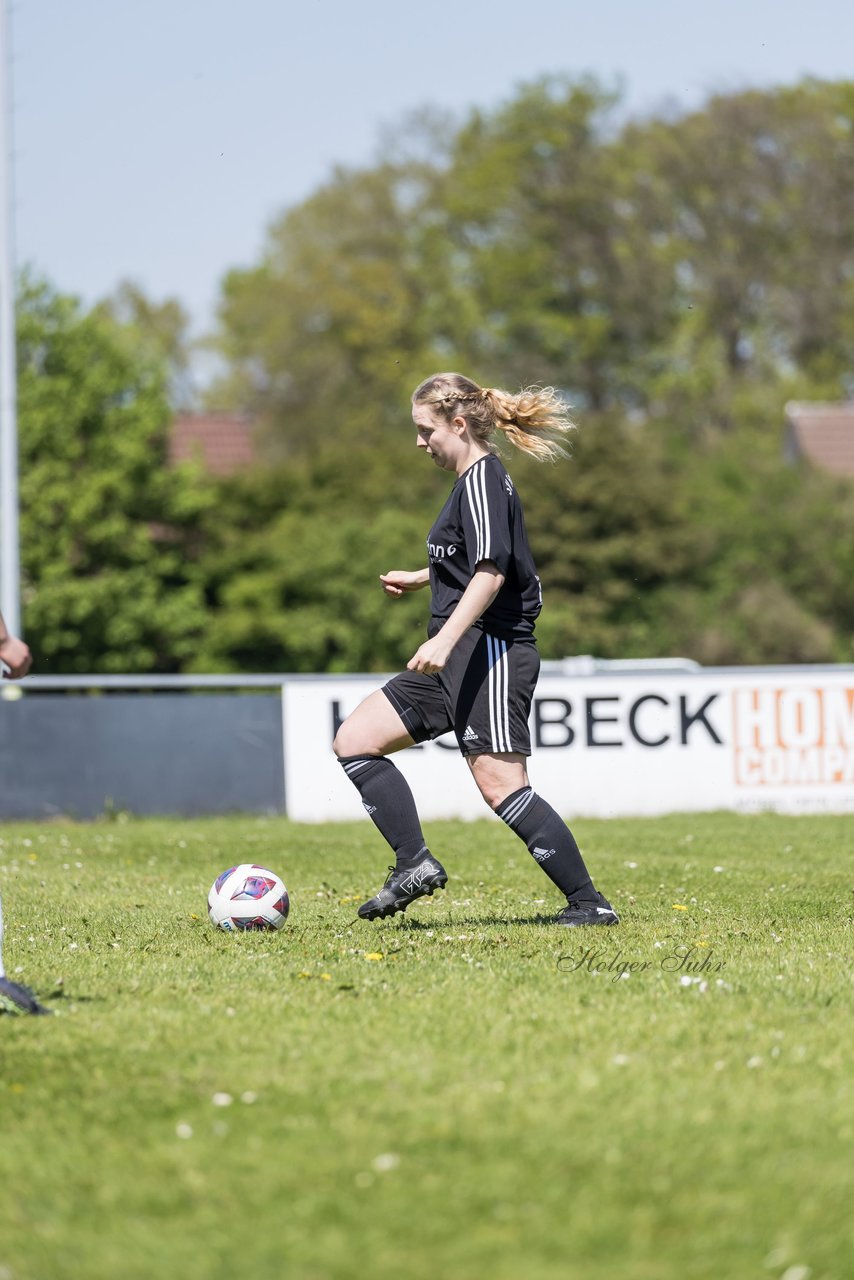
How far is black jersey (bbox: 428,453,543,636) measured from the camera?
6.39 m

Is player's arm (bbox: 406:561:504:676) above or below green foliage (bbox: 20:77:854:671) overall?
below

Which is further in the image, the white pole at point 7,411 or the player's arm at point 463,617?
the white pole at point 7,411

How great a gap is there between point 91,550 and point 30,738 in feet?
70.4

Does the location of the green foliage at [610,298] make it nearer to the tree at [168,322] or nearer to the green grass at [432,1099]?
the tree at [168,322]

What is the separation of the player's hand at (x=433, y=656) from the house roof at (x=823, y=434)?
43467mm

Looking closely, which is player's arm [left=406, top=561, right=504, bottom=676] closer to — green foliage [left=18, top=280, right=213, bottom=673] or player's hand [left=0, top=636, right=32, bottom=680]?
player's hand [left=0, top=636, right=32, bottom=680]

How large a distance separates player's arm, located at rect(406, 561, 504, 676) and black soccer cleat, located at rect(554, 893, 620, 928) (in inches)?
48.7

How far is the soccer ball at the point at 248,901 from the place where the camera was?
679 cm

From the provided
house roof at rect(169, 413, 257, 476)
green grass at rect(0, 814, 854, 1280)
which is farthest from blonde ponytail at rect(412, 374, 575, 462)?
house roof at rect(169, 413, 257, 476)

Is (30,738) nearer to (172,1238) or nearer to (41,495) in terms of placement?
(172,1238)

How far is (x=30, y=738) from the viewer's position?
1517cm

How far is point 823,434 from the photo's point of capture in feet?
162
